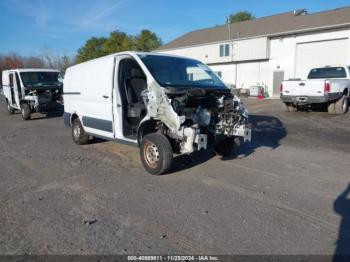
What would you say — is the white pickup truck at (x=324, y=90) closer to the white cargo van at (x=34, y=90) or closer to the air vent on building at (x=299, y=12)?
the white cargo van at (x=34, y=90)

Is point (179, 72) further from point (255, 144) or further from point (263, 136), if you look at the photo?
point (263, 136)

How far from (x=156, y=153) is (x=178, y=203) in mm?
1321

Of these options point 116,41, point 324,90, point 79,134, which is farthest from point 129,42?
point 79,134

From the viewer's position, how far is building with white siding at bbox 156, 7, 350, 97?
22172 millimetres

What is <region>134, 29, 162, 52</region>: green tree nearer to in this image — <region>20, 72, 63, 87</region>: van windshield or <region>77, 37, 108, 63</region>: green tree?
<region>77, 37, 108, 63</region>: green tree

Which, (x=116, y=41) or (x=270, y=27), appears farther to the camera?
(x=116, y=41)

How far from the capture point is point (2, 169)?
18.9 feet

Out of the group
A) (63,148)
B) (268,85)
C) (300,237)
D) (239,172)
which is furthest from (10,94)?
(268,85)

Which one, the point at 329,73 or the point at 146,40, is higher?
the point at 146,40

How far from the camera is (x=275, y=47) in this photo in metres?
25.9

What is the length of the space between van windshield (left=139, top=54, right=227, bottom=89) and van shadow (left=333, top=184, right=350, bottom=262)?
2908 millimetres

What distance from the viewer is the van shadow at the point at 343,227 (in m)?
2.83

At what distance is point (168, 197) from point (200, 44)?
1180 inches

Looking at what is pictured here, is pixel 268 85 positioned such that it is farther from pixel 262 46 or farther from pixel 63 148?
pixel 63 148
